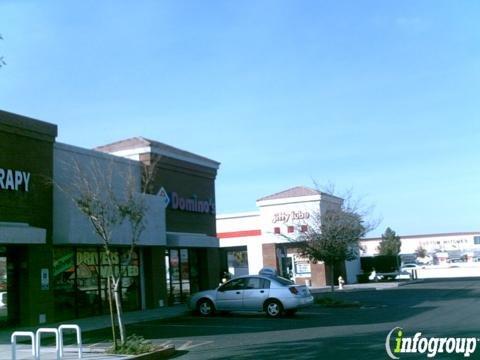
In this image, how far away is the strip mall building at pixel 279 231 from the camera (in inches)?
1762

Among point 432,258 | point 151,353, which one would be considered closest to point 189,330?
point 151,353

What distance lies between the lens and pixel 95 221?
14.2 m

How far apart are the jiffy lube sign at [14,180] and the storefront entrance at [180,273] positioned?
904 centimetres

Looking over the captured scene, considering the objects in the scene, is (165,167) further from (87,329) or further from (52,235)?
(87,329)

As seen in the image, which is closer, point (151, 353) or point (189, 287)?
point (151, 353)

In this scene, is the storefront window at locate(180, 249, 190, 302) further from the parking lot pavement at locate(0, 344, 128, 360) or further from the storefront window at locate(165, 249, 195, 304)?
the parking lot pavement at locate(0, 344, 128, 360)

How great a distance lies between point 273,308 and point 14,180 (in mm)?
9219

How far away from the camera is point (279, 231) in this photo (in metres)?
45.6

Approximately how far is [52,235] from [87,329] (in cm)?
354

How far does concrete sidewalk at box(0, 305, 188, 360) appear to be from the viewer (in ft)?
42.5

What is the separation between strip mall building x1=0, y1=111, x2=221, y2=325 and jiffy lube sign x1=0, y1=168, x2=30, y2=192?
0.03m

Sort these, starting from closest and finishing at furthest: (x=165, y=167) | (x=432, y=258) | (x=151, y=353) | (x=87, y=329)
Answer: (x=151, y=353)
(x=87, y=329)
(x=165, y=167)
(x=432, y=258)

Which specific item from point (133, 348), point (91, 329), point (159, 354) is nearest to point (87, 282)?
point (91, 329)

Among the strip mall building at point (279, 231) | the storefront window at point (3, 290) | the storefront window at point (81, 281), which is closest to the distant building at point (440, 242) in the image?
the strip mall building at point (279, 231)
